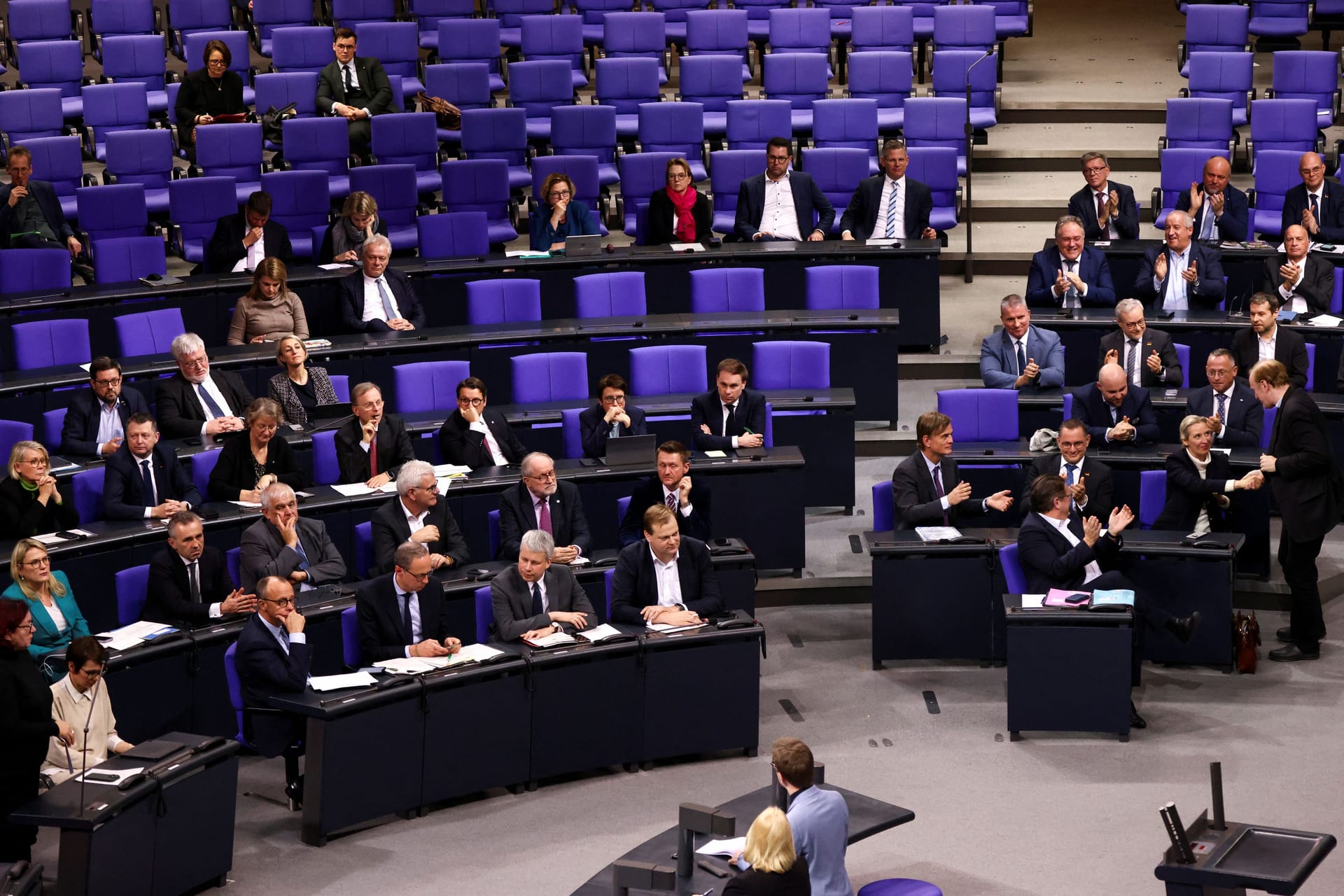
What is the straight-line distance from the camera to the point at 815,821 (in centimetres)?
546

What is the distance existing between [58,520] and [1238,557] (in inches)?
229

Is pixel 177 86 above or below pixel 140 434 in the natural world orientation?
above

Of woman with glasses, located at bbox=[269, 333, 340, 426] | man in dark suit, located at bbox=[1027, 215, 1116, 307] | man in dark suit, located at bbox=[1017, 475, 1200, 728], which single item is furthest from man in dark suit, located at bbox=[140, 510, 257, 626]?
man in dark suit, located at bbox=[1027, 215, 1116, 307]

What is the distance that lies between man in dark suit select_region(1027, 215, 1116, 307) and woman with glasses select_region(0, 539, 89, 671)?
5.88 meters

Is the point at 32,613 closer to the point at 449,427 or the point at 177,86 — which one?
the point at 449,427

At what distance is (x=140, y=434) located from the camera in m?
8.55

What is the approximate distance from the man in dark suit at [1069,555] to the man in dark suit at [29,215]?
6248mm

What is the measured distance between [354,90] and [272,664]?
6823 mm

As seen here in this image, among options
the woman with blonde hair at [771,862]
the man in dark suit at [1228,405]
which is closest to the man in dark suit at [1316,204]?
the man in dark suit at [1228,405]

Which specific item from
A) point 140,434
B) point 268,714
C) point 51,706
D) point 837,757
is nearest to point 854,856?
point 837,757

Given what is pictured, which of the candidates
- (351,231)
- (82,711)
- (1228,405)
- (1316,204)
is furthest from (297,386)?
(1316,204)

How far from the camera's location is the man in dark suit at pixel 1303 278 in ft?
34.7

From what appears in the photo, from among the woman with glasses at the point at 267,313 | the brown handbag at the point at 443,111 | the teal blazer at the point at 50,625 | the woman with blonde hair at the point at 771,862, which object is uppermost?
the brown handbag at the point at 443,111

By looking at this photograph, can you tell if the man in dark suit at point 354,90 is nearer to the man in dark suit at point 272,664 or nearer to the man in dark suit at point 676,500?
the man in dark suit at point 676,500
